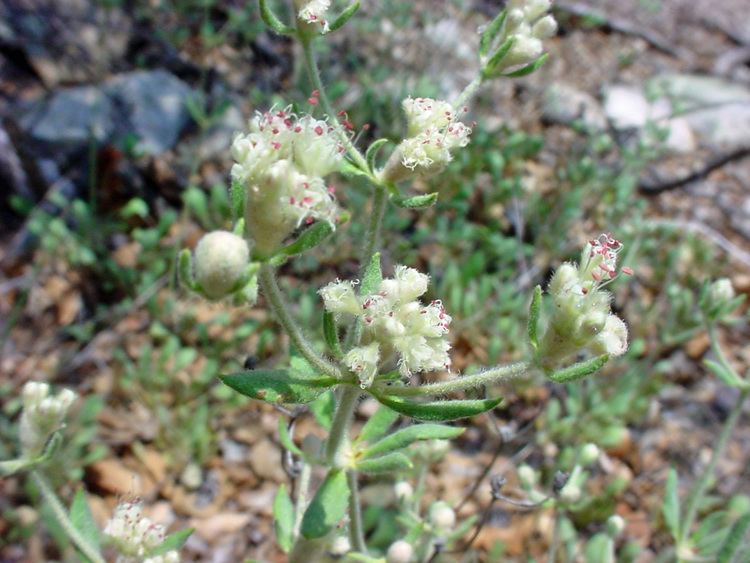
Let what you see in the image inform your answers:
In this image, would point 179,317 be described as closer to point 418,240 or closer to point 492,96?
point 418,240

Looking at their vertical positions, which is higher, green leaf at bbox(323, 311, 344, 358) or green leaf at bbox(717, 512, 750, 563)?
green leaf at bbox(323, 311, 344, 358)

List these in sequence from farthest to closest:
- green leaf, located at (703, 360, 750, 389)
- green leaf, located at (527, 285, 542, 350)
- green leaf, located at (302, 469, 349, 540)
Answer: green leaf, located at (703, 360, 750, 389) < green leaf, located at (302, 469, 349, 540) < green leaf, located at (527, 285, 542, 350)

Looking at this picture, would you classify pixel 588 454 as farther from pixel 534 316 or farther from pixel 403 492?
pixel 534 316

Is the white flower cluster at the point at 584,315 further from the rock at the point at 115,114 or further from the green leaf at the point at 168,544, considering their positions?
the rock at the point at 115,114

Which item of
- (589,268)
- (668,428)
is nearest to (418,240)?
(668,428)

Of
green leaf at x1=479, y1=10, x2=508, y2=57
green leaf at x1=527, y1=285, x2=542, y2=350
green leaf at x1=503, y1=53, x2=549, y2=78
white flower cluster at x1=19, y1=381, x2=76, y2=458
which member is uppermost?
green leaf at x1=479, y1=10, x2=508, y2=57

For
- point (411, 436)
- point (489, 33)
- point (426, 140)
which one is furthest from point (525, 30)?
point (411, 436)

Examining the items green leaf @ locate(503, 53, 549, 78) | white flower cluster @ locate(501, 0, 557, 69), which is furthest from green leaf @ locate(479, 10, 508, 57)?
green leaf @ locate(503, 53, 549, 78)

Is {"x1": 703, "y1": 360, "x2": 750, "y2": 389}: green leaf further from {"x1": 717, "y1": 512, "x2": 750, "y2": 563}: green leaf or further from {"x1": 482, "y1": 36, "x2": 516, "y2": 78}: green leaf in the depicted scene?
{"x1": 482, "y1": 36, "x2": 516, "y2": 78}: green leaf
